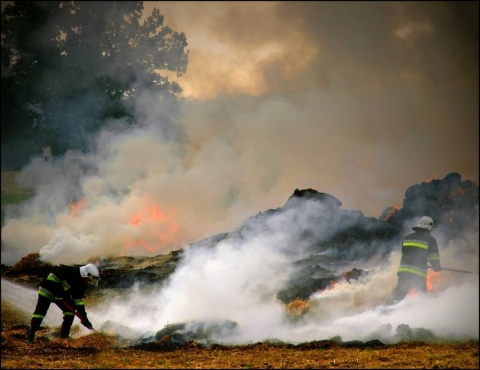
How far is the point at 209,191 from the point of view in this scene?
50.8 ft

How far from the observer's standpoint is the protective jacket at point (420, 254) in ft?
34.4

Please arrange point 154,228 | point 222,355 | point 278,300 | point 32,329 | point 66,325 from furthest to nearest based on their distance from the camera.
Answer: point 154,228 < point 278,300 < point 66,325 < point 32,329 < point 222,355

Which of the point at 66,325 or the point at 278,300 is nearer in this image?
the point at 66,325

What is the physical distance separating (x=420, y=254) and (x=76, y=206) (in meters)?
11.3

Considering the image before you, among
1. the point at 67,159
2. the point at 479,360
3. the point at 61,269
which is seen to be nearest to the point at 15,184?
the point at 67,159

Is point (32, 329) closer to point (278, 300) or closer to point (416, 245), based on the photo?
point (278, 300)

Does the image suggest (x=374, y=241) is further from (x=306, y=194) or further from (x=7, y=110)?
(x=7, y=110)

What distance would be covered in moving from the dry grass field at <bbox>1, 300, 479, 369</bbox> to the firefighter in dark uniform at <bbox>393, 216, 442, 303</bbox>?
143 centimetres

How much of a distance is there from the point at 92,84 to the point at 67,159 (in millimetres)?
2853

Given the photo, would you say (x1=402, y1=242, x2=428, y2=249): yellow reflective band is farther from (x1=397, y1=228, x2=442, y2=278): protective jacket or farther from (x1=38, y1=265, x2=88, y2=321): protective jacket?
(x1=38, y1=265, x2=88, y2=321): protective jacket

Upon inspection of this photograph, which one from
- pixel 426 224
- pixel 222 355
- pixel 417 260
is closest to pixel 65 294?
pixel 222 355

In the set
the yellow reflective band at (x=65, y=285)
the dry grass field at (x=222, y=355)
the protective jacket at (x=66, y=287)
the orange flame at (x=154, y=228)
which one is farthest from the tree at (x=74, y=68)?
the dry grass field at (x=222, y=355)

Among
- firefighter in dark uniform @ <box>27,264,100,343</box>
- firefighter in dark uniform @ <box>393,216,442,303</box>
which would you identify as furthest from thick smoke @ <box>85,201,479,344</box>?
firefighter in dark uniform @ <box>27,264,100,343</box>

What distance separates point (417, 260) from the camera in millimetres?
10539
